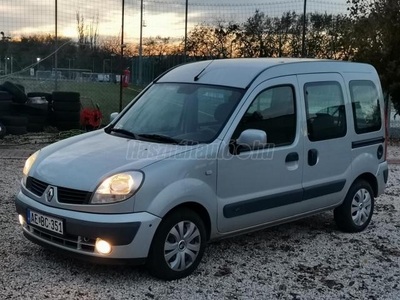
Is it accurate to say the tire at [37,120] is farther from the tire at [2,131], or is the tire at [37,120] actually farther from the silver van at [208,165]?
the silver van at [208,165]

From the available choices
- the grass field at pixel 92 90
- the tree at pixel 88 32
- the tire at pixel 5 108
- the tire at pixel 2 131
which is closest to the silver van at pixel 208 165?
the tire at pixel 2 131

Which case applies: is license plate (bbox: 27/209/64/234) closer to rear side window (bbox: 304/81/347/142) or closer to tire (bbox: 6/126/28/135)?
rear side window (bbox: 304/81/347/142)

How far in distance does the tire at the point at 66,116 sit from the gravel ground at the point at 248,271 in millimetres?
7105

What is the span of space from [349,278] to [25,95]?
10.1 m

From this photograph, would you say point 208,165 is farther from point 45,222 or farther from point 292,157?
point 45,222

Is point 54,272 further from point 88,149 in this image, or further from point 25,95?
point 25,95

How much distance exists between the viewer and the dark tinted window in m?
4.79

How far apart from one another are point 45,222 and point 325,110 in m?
3.07

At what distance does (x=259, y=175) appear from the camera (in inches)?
189

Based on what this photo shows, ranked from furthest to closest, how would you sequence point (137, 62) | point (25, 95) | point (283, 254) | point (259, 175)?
point (137, 62) < point (25, 95) < point (283, 254) < point (259, 175)

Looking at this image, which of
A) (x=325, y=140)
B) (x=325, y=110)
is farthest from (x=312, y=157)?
(x=325, y=110)

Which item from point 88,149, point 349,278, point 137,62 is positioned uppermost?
point 137,62

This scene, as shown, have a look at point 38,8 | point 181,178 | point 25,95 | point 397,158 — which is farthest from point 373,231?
point 38,8

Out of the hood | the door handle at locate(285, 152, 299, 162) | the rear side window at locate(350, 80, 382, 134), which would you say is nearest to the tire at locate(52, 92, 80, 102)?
the hood
